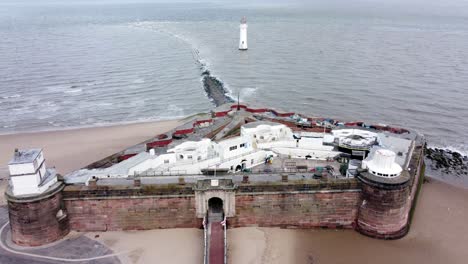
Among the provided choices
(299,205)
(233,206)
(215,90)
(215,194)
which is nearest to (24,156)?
(215,194)

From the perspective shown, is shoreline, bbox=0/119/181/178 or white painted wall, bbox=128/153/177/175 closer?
white painted wall, bbox=128/153/177/175

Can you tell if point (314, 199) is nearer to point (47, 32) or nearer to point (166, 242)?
point (166, 242)

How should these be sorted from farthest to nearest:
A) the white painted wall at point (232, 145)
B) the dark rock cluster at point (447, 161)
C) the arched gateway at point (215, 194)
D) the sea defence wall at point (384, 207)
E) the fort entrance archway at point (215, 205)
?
the dark rock cluster at point (447, 161), the white painted wall at point (232, 145), the fort entrance archway at point (215, 205), the arched gateway at point (215, 194), the sea defence wall at point (384, 207)

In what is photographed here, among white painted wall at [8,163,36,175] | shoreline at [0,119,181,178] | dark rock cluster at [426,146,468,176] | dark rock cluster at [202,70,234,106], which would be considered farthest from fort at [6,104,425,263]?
dark rock cluster at [202,70,234,106]

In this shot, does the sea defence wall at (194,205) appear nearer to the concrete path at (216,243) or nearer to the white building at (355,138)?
the concrete path at (216,243)

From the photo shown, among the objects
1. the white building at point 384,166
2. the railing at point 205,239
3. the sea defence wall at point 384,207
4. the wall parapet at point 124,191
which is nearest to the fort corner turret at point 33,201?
the wall parapet at point 124,191

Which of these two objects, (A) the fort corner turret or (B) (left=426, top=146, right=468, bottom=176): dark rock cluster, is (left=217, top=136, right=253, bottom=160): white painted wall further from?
(B) (left=426, top=146, right=468, bottom=176): dark rock cluster
